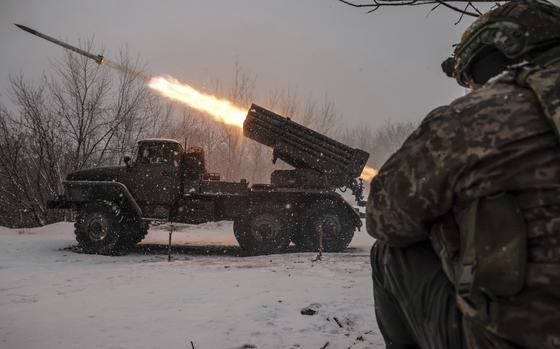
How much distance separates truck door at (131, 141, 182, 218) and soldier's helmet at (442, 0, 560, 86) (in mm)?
9143

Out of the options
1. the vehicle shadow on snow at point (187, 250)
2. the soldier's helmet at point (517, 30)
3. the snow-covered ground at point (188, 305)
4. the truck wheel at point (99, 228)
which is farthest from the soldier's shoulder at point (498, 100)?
the truck wheel at point (99, 228)

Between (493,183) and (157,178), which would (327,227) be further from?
(493,183)

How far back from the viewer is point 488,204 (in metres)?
1.41

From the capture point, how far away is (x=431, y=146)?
1.54m

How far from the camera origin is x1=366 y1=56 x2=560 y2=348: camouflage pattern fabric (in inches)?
51.8

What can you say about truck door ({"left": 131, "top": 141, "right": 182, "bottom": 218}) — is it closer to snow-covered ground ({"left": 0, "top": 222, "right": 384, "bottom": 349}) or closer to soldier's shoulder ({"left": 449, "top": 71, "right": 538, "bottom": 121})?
snow-covered ground ({"left": 0, "top": 222, "right": 384, "bottom": 349})

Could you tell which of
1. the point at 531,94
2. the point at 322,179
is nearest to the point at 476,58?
the point at 531,94

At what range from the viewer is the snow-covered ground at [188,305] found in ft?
Answer: 11.2

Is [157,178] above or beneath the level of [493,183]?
above

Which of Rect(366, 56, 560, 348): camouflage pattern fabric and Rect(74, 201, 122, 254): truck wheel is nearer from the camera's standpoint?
Rect(366, 56, 560, 348): camouflage pattern fabric

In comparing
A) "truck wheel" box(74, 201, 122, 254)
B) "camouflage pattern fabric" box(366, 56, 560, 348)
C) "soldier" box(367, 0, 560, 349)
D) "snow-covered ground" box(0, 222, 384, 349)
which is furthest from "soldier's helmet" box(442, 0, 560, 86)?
"truck wheel" box(74, 201, 122, 254)

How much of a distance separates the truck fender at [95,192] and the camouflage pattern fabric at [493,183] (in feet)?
31.0

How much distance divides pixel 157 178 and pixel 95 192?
1573 millimetres

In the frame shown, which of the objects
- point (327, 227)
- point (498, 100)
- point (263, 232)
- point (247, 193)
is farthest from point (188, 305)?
point (327, 227)
